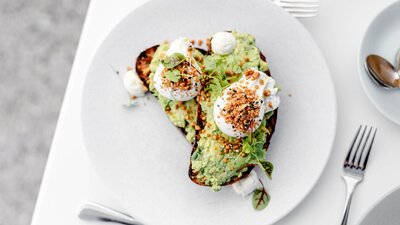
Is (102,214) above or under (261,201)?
above

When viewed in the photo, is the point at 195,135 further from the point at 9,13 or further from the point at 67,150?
the point at 9,13

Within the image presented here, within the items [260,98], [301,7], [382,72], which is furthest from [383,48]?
[260,98]

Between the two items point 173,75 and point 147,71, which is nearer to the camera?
point 173,75

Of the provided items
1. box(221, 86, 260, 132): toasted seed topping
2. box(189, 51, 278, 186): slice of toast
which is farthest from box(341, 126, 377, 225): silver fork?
box(221, 86, 260, 132): toasted seed topping

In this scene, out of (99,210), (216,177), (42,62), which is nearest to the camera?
(216,177)

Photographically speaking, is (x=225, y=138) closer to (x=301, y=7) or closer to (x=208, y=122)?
(x=208, y=122)

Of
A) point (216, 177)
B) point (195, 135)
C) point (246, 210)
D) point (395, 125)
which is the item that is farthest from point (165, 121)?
point (395, 125)

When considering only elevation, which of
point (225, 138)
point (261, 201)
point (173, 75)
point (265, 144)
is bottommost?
point (261, 201)
